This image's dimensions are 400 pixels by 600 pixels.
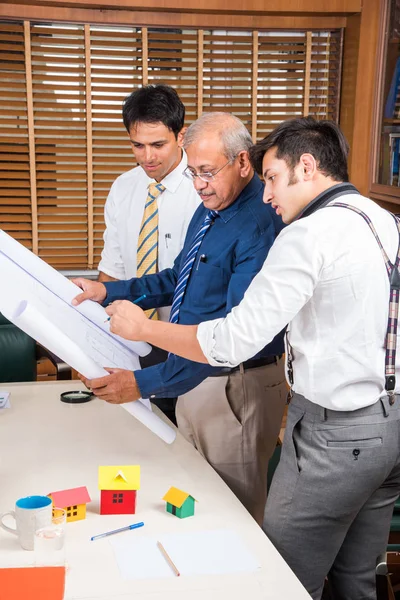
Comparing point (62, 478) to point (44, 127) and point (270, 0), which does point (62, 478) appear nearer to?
point (44, 127)

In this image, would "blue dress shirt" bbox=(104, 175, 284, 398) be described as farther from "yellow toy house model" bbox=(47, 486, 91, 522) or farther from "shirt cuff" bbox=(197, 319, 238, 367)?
"yellow toy house model" bbox=(47, 486, 91, 522)

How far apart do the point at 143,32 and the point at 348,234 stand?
2850mm

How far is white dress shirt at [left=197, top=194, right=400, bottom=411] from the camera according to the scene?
4.77 feet

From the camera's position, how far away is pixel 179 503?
157cm

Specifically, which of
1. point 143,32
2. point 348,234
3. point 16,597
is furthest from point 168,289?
point 143,32

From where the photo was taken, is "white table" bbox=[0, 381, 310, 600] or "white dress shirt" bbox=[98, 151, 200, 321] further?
"white dress shirt" bbox=[98, 151, 200, 321]

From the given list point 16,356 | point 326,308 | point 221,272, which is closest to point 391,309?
point 326,308

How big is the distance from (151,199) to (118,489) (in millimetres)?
1425

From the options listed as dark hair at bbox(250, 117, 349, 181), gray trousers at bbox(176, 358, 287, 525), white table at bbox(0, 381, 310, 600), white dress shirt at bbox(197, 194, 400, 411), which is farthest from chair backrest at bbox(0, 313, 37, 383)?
dark hair at bbox(250, 117, 349, 181)

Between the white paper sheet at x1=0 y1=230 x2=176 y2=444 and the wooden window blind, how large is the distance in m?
2.01

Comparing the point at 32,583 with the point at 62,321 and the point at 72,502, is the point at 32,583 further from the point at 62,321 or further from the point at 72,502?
the point at 62,321

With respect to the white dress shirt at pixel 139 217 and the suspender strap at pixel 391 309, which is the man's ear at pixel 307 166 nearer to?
the suspender strap at pixel 391 309

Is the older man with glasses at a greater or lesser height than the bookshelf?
lesser

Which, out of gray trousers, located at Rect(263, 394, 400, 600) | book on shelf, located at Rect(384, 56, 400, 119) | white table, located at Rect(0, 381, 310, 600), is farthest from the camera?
book on shelf, located at Rect(384, 56, 400, 119)
